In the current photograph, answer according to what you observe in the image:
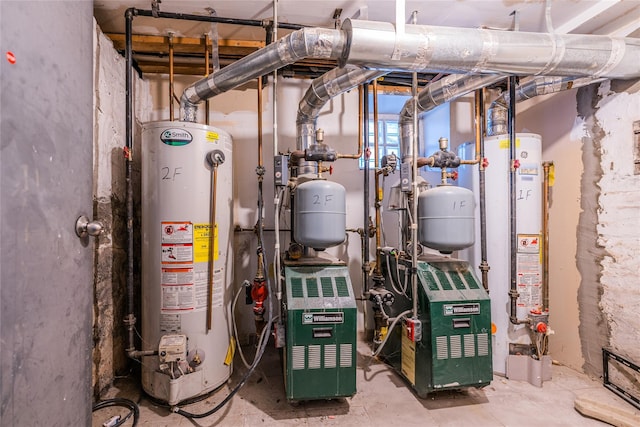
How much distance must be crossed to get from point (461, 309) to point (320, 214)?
3.40 ft

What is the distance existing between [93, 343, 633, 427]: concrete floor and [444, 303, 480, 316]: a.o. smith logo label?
0.55 m

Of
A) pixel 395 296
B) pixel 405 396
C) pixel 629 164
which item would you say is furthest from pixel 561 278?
pixel 405 396

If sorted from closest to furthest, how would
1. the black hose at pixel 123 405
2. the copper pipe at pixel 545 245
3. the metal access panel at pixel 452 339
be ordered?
the black hose at pixel 123 405 → the metal access panel at pixel 452 339 → the copper pipe at pixel 545 245

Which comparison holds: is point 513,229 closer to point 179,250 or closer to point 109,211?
point 179,250

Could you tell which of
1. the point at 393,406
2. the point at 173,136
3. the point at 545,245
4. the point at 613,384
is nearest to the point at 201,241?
the point at 173,136

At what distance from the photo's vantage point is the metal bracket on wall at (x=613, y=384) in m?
1.79

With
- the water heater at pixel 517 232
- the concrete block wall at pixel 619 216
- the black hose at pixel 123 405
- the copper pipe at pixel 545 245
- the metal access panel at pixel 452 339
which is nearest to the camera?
the black hose at pixel 123 405

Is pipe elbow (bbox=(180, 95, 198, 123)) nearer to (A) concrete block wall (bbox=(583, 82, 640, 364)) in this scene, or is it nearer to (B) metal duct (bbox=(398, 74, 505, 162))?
(B) metal duct (bbox=(398, 74, 505, 162))

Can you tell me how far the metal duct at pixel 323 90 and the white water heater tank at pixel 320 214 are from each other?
63 cm

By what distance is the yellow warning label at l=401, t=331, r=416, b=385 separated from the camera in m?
1.92

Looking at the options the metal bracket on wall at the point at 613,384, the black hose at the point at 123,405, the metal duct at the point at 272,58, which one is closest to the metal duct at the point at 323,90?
the metal duct at the point at 272,58

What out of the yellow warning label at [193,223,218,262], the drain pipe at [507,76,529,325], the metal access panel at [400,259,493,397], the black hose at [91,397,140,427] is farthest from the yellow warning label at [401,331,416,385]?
the black hose at [91,397,140,427]

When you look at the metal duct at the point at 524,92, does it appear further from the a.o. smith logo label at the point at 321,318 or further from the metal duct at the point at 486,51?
the a.o. smith logo label at the point at 321,318

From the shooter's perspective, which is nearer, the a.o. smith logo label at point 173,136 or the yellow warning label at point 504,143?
the a.o. smith logo label at point 173,136
